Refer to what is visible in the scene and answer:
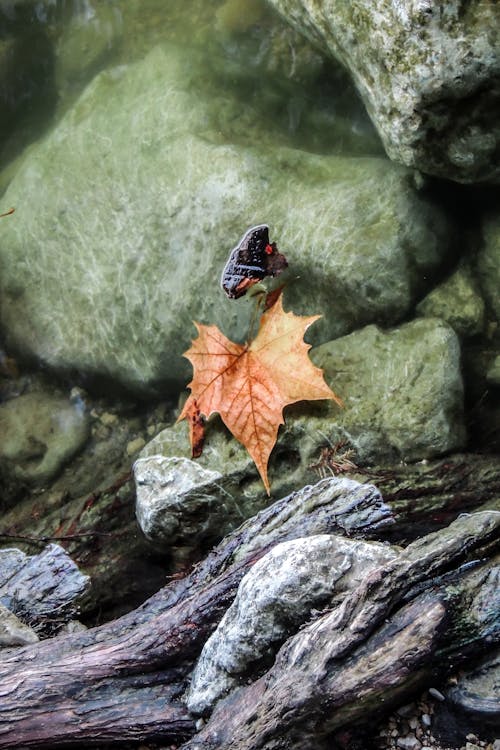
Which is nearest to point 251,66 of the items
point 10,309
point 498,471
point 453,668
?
point 10,309

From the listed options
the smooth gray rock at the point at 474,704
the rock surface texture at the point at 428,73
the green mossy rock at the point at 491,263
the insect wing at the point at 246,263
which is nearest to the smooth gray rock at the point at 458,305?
the green mossy rock at the point at 491,263

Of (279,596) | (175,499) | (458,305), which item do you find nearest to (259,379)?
(175,499)

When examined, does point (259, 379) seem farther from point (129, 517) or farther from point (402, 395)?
point (129, 517)

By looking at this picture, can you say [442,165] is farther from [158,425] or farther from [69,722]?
[69,722]

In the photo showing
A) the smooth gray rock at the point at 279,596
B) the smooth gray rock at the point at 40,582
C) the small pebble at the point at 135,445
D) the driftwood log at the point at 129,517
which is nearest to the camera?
the smooth gray rock at the point at 279,596

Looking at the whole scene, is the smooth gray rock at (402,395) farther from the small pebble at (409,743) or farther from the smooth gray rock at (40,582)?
the smooth gray rock at (40,582)

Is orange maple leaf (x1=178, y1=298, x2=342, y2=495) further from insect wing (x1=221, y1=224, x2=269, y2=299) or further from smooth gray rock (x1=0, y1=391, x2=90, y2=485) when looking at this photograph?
smooth gray rock (x1=0, y1=391, x2=90, y2=485)

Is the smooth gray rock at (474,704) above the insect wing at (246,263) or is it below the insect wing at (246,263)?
below
